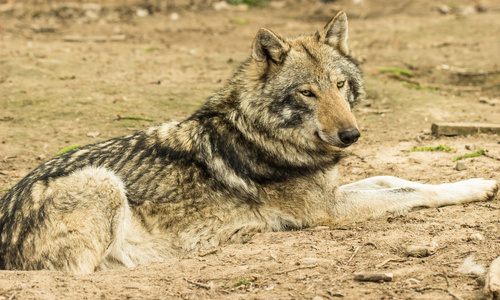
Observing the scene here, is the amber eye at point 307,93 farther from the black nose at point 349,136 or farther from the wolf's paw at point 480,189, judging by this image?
the wolf's paw at point 480,189

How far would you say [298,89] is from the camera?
13.3 ft

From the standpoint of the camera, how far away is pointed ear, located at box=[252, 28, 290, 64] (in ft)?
13.4

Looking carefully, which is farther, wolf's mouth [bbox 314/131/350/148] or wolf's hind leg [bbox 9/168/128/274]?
wolf's mouth [bbox 314/131/350/148]

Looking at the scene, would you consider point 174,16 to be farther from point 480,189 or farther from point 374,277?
point 374,277

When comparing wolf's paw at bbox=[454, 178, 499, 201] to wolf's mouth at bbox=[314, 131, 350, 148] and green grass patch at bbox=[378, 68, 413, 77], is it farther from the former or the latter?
green grass patch at bbox=[378, 68, 413, 77]

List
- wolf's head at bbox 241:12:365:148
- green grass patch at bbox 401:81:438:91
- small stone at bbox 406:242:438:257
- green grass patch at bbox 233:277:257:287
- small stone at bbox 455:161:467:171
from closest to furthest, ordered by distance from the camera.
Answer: green grass patch at bbox 233:277:257:287
small stone at bbox 406:242:438:257
wolf's head at bbox 241:12:365:148
small stone at bbox 455:161:467:171
green grass patch at bbox 401:81:438:91

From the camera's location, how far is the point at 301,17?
14.2 m

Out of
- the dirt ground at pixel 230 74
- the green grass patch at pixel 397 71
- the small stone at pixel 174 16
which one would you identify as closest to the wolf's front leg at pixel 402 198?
the dirt ground at pixel 230 74

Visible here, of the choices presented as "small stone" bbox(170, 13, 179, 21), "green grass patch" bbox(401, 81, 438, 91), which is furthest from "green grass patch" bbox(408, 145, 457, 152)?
"small stone" bbox(170, 13, 179, 21)

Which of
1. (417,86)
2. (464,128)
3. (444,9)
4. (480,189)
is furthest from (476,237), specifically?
A: (444,9)

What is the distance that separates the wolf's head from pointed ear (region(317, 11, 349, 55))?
0.15 metres

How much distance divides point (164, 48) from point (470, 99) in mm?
6864

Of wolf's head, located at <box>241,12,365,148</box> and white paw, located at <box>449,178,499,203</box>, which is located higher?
wolf's head, located at <box>241,12,365,148</box>

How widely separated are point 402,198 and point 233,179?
154cm
